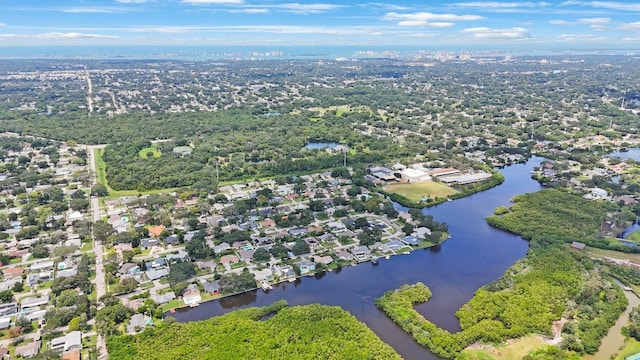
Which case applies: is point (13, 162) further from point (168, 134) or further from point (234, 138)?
point (234, 138)

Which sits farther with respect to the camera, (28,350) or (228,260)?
(228,260)

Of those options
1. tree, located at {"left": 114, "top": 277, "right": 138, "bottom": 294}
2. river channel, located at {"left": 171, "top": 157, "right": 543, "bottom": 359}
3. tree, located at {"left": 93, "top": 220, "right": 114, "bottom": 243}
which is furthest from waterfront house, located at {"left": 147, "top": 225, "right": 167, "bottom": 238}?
river channel, located at {"left": 171, "top": 157, "right": 543, "bottom": 359}

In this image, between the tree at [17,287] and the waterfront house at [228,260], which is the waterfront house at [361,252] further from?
the tree at [17,287]

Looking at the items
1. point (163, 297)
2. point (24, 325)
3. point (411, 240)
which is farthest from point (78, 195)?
point (411, 240)

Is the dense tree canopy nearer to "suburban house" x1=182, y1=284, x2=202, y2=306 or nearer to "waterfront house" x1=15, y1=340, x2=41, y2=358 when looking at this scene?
"suburban house" x1=182, y1=284, x2=202, y2=306

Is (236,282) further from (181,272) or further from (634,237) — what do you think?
(634,237)

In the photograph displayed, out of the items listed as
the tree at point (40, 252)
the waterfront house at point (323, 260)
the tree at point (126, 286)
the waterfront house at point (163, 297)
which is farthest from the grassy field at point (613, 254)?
the tree at point (40, 252)
